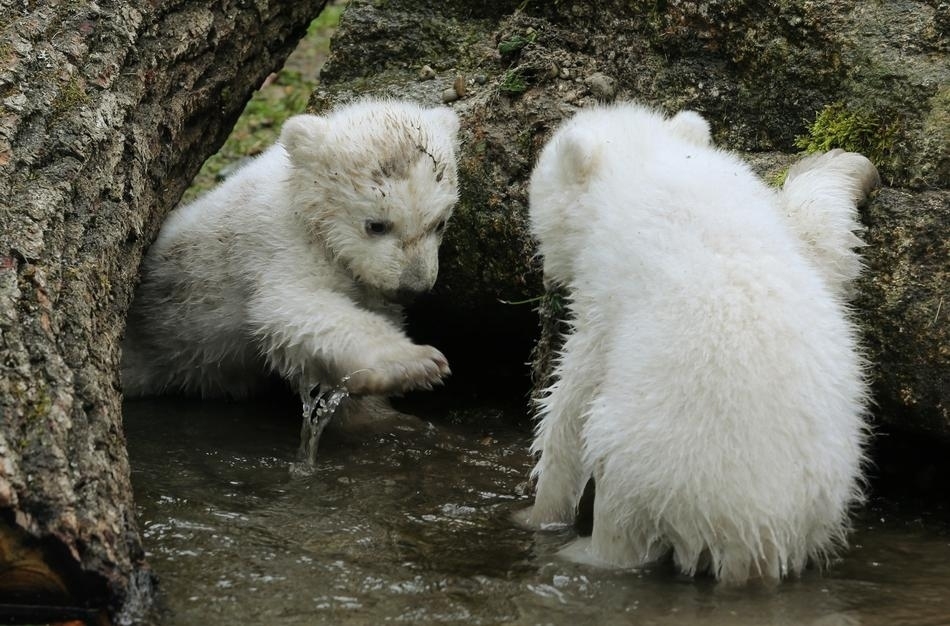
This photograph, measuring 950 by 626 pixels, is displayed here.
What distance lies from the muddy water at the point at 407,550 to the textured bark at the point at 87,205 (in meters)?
0.64

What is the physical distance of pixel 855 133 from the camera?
5879 mm

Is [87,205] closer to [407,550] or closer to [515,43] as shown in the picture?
[407,550]

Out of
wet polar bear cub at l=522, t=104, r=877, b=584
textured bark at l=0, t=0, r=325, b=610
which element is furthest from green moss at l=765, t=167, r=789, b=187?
textured bark at l=0, t=0, r=325, b=610

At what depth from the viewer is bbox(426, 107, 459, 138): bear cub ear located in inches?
264

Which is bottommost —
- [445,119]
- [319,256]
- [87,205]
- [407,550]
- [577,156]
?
Result: [407,550]

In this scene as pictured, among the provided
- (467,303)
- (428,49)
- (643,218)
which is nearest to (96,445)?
(643,218)

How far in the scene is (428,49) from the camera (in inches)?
304

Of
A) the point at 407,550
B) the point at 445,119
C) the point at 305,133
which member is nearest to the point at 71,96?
the point at 305,133

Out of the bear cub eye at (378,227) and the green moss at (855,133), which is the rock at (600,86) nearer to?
the green moss at (855,133)

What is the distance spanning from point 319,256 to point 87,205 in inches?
66.4

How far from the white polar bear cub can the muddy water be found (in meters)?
0.57

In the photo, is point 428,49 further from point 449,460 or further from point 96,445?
point 96,445

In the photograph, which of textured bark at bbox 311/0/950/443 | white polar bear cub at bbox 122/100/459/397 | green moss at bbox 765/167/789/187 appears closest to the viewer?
textured bark at bbox 311/0/950/443

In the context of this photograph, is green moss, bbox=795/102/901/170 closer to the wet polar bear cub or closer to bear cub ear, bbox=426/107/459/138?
the wet polar bear cub
